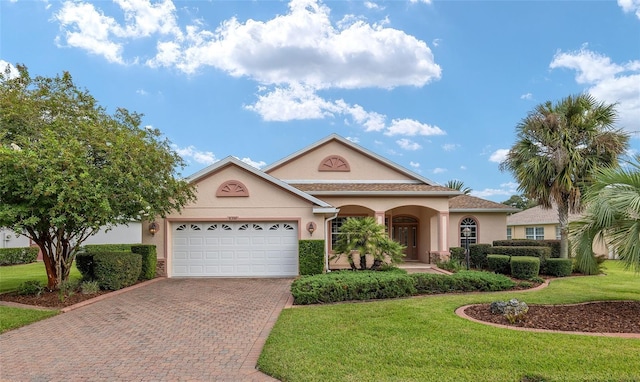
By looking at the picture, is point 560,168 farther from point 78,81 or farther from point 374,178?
point 78,81

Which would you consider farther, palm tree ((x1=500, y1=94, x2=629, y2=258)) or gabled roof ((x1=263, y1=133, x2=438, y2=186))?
gabled roof ((x1=263, y1=133, x2=438, y2=186))

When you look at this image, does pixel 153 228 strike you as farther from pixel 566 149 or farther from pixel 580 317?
pixel 566 149

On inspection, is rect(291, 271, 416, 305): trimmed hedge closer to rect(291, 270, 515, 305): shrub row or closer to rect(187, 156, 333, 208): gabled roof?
rect(291, 270, 515, 305): shrub row

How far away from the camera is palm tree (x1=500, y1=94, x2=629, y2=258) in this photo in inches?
633

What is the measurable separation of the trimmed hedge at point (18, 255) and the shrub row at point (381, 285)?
66.8 ft

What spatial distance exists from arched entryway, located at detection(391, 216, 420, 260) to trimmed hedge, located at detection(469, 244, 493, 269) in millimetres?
3585

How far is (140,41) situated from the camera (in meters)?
13.5

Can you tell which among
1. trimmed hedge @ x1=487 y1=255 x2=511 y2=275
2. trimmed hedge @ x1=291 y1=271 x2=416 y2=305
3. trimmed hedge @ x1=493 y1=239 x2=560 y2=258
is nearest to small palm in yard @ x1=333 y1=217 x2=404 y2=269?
trimmed hedge @ x1=291 y1=271 x2=416 y2=305

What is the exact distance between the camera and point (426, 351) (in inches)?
218

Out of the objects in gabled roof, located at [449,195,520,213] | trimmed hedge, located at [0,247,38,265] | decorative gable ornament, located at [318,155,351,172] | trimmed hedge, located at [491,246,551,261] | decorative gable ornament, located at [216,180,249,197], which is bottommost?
trimmed hedge, located at [0,247,38,265]

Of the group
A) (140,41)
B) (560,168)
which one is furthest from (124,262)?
(560,168)

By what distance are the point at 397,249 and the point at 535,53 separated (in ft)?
32.9

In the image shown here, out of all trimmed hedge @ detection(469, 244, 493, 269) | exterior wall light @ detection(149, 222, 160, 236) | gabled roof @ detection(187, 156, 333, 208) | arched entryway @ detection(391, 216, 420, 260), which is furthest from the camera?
arched entryway @ detection(391, 216, 420, 260)

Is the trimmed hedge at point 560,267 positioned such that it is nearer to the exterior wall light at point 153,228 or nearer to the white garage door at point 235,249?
the white garage door at point 235,249
